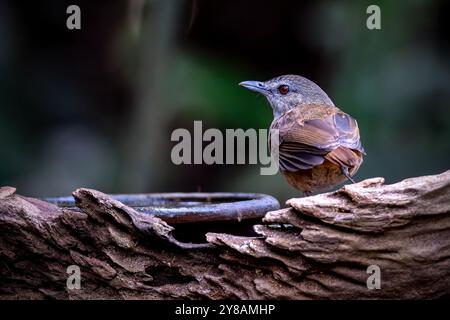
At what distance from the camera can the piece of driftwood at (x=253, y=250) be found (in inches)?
101

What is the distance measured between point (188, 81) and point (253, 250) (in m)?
4.53

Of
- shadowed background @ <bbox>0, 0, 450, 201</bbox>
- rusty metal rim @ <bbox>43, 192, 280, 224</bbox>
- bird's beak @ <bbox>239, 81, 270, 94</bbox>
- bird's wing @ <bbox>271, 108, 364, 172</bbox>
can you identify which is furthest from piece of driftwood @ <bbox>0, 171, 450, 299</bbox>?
shadowed background @ <bbox>0, 0, 450, 201</bbox>

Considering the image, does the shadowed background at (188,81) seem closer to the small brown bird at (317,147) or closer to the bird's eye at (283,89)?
the bird's eye at (283,89)

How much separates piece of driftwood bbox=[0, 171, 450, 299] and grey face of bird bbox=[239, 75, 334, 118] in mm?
→ 2179

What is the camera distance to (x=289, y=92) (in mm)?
4914

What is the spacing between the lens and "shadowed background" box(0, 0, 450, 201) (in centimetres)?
625

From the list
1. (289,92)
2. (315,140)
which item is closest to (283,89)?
(289,92)

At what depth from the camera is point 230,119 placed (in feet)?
22.4

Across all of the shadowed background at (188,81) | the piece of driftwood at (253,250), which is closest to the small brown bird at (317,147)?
the piece of driftwood at (253,250)

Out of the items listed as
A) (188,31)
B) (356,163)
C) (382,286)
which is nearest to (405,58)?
(188,31)

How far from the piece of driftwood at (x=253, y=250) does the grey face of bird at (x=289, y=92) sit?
2.18m

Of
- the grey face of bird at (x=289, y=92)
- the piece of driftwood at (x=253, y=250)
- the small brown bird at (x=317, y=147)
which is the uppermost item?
the grey face of bird at (x=289, y=92)

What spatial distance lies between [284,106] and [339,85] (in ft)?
5.39

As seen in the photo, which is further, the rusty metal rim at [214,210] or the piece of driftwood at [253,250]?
the rusty metal rim at [214,210]
